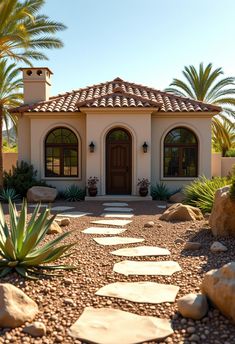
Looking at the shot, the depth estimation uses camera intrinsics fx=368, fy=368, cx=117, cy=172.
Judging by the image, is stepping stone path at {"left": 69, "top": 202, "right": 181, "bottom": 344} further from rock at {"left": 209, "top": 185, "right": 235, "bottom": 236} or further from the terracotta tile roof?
the terracotta tile roof

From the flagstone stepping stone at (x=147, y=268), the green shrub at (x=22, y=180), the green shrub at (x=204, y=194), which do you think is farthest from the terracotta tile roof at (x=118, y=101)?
the flagstone stepping stone at (x=147, y=268)

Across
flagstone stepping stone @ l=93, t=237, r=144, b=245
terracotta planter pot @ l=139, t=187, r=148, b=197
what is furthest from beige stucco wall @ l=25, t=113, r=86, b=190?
flagstone stepping stone @ l=93, t=237, r=144, b=245

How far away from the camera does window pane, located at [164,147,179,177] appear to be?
54.2ft

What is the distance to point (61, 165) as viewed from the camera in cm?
1664

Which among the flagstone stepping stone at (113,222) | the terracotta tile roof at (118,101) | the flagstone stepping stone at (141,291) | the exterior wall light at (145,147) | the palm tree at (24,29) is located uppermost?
the palm tree at (24,29)

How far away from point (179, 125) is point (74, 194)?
552 cm

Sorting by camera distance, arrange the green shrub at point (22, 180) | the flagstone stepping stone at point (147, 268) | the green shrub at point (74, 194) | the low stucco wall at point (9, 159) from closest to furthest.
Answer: the flagstone stepping stone at point (147, 268) < the green shrub at point (74, 194) < the green shrub at point (22, 180) < the low stucco wall at point (9, 159)

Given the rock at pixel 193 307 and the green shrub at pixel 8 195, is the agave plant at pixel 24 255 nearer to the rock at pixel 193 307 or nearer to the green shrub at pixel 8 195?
the rock at pixel 193 307

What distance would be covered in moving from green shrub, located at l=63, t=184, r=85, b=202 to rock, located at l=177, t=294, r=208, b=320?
37.4 ft

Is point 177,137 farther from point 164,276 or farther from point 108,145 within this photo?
point 164,276

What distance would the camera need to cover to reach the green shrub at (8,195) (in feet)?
47.4

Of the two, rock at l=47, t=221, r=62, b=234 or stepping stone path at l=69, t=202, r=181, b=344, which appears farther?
rock at l=47, t=221, r=62, b=234

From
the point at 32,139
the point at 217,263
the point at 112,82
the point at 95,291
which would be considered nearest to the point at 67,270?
the point at 95,291

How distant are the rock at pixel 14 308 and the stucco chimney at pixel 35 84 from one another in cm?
1447
